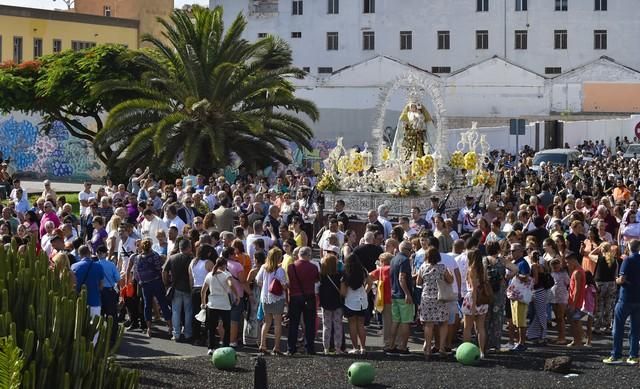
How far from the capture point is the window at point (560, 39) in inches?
2854

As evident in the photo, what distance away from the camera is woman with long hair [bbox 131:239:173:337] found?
16.7 meters

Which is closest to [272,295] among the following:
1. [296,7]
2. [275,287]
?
[275,287]

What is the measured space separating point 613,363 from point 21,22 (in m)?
48.7

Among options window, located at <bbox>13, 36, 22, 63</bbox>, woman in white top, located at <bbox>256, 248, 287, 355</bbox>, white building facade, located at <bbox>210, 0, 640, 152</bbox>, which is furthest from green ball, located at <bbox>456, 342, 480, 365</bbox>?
window, located at <bbox>13, 36, 22, 63</bbox>

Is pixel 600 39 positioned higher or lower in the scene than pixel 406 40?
lower

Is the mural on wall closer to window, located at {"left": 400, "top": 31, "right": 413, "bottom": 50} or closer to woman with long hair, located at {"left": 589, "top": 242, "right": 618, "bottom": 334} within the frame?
window, located at {"left": 400, "top": 31, "right": 413, "bottom": 50}

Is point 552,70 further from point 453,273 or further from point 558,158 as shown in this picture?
point 453,273

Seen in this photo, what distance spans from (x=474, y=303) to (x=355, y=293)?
146cm

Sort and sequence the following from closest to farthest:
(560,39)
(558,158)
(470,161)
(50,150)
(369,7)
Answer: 1. (470,161)
2. (558,158)
3. (50,150)
4. (560,39)
5. (369,7)

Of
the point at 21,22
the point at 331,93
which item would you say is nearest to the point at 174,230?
the point at 331,93

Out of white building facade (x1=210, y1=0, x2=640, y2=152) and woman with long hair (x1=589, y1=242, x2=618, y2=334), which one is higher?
white building facade (x1=210, y1=0, x2=640, y2=152)

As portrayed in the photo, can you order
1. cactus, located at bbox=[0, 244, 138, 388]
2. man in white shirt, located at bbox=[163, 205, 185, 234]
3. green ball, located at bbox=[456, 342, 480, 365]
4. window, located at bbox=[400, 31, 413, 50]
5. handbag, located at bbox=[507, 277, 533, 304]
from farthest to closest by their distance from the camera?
window, located at bbox=[400, 31, 413, 50]
man in white shirt, located at bbox=[163, 205, 185, 234]
handbag, located at bbox=[507, 277, 533, 304]
green ball, located at bbox=[456, 342, 480, 365]
cactus, located at bbox=[0, 244, 138, 388]

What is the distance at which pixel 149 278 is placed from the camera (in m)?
16.8

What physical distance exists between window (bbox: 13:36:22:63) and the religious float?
32413 millimetres
